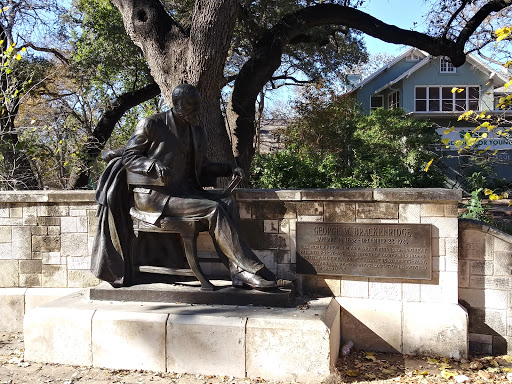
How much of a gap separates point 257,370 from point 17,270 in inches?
132

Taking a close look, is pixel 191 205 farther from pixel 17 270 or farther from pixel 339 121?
pixel 339 121

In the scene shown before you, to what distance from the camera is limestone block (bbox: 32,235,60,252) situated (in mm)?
5879

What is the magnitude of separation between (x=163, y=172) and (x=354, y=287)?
230 cm

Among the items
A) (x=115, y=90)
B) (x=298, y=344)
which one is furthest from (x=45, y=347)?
(x=115, y=90)

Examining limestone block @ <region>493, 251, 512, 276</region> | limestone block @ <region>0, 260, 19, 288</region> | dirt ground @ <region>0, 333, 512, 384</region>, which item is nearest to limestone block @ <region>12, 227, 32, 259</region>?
limestone block @ <region>0, 260, 19, 288</region>

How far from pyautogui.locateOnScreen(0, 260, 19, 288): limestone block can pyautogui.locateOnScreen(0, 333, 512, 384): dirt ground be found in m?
1.16

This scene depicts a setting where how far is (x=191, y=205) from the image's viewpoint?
4672 millimetres

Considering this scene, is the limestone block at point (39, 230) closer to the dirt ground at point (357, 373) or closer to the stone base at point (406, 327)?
the dirt ground at point (357, 373)

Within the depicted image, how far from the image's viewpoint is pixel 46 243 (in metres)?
5.89

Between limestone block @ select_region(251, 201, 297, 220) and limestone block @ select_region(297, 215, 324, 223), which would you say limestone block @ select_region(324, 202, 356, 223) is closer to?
limestone block @ select_region(297, 215, 324, 223)

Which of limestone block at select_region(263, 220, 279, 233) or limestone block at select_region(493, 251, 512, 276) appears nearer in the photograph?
limestone block at select_region(493, 251, 512, 276)

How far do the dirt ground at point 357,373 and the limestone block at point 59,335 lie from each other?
81 millimetres

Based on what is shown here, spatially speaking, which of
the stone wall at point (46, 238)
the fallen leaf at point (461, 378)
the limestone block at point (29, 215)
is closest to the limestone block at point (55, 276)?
the stone wall at point (46, 238)

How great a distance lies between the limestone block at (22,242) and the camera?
19.4ft
